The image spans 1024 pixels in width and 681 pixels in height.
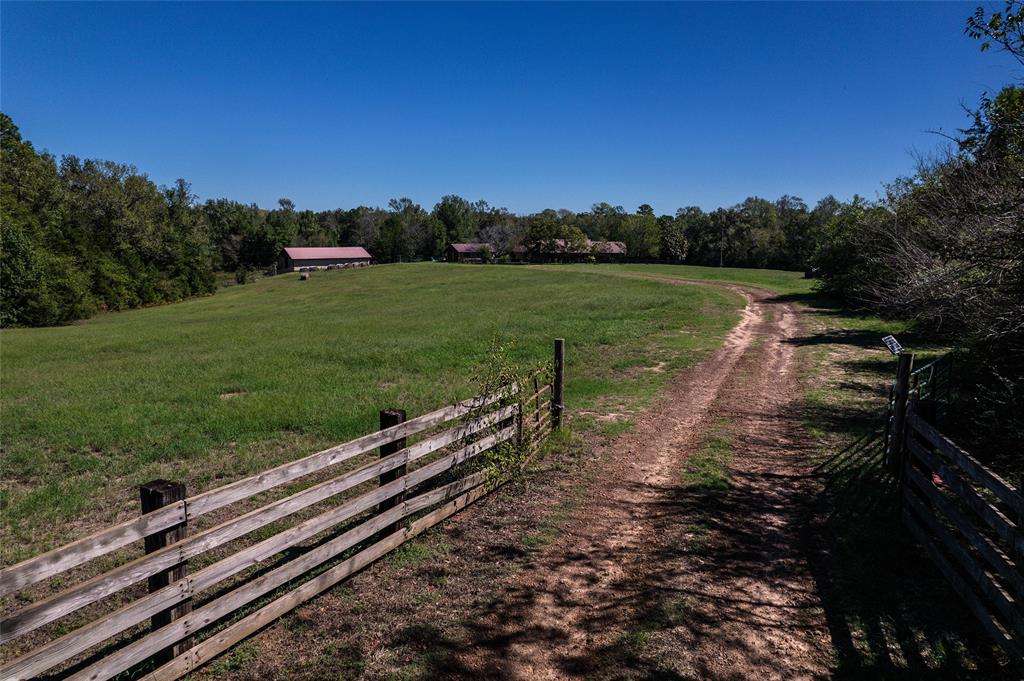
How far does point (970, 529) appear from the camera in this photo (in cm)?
524

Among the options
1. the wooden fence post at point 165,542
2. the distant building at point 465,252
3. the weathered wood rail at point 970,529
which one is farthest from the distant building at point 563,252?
the wooden fence post at point 165,542

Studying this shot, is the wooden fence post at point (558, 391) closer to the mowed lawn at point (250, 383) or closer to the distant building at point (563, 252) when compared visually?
the mowed lawn at point (250, 383)

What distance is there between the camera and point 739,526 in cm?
721

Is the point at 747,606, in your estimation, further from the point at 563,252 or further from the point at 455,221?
the point at 455,221

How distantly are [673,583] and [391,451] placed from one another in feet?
11.2

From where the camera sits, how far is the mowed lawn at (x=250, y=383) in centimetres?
921

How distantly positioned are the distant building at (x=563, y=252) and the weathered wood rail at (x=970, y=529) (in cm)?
10705

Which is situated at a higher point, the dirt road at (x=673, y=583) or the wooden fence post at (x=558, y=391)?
the wooden fence post at (x=558, y=391)

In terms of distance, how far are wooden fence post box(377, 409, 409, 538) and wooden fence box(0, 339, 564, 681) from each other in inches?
0.6

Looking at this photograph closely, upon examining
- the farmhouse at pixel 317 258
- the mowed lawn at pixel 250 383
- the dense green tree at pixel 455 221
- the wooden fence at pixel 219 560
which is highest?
the dense green tree at pixel 455 221

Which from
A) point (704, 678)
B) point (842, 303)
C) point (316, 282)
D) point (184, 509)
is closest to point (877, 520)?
point (704, 678)

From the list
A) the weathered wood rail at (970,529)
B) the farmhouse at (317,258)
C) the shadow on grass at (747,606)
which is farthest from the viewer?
the farmhouse at (317,258)

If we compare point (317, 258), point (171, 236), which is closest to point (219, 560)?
point (171, 236)

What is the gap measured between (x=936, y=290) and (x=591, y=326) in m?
16.5
